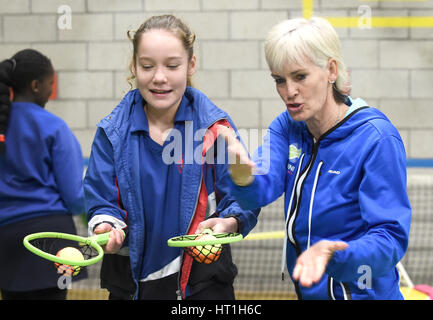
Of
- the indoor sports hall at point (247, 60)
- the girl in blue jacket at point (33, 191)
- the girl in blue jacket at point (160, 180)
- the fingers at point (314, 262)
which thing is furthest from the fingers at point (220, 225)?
the indoor sports hall at point (247, 60)

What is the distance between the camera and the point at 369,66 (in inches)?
154

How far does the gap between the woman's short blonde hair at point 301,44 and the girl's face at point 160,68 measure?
1.05 ft

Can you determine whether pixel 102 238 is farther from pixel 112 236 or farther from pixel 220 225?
pixel 220 225

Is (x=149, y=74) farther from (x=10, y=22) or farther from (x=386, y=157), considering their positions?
(x=10, y=22)

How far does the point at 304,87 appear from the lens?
1.32 meters


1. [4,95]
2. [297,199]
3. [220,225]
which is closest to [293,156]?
[297,199]

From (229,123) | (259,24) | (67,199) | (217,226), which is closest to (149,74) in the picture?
(229,123)

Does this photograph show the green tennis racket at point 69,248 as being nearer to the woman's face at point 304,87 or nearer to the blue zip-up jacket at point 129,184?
the blue zip-up jacket at point 129,184

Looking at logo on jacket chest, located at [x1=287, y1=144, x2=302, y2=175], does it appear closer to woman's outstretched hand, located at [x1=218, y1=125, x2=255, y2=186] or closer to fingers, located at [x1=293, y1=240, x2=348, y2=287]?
woman's outstretched hand, located at [x1=218, y1=125, x2=255, y2=186]

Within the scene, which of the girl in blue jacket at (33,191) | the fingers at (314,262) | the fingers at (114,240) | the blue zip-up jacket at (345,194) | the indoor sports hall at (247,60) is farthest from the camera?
the indoor sports hall at (247,60)

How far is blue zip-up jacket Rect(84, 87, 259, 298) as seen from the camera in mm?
1553

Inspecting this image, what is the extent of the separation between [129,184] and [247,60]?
2.51m

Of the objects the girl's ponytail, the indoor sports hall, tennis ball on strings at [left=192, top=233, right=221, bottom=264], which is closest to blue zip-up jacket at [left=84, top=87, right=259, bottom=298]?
tennis ball on strings at [left=192, top=233, right=221, bottom=264]

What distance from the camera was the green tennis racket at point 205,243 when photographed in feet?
4.59
